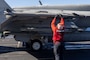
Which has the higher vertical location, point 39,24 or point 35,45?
point 39,24

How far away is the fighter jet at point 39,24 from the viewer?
15600 millimetres

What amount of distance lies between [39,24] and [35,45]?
138 cm

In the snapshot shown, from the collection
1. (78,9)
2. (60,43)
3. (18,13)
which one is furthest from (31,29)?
(60,43)

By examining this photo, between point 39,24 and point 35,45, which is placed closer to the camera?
point 39,24

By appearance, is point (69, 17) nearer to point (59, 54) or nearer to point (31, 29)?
point (31, 29)

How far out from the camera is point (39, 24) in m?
16.0

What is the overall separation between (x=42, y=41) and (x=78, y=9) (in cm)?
321

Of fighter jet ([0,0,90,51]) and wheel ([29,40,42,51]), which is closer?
fighter jet ([0,0,90,51])

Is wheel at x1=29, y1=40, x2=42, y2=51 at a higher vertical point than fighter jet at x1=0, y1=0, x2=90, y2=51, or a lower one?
lower

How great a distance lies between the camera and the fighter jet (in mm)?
15600

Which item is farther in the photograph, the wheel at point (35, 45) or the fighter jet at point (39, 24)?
the wheel at point (35, 45)

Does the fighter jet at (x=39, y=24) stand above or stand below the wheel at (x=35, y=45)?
above

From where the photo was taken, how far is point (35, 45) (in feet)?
53.9

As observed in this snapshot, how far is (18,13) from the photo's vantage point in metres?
14.9
